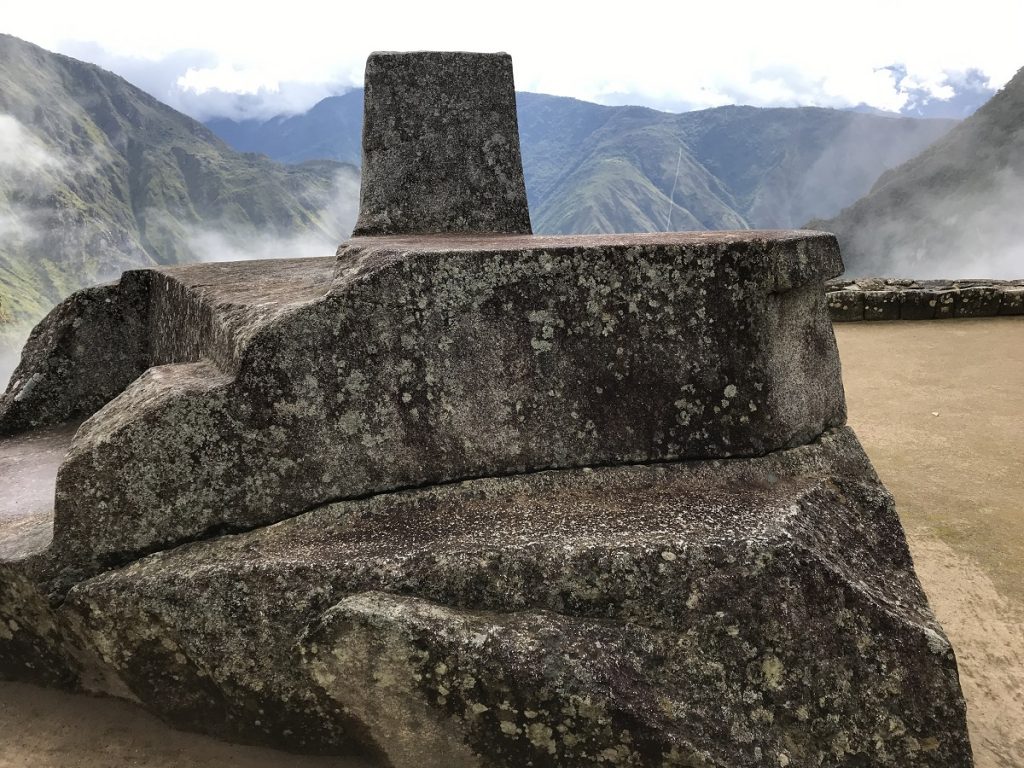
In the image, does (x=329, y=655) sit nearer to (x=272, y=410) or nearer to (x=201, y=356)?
(x=272, y=410)

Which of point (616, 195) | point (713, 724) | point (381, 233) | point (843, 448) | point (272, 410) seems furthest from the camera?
point (616, 195)

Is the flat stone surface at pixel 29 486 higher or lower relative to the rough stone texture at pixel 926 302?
lower

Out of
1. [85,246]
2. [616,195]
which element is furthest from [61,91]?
[616,195]

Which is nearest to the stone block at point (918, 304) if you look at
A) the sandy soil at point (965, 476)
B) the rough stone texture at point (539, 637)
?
the sandy soil at point (965, 476)

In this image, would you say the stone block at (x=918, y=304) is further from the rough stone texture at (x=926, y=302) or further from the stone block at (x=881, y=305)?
the stone block at (x=881, y=305)

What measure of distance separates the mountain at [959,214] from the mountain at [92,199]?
391 feet

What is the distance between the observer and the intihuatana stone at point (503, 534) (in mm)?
2463

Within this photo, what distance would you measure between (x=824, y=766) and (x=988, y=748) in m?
1.08

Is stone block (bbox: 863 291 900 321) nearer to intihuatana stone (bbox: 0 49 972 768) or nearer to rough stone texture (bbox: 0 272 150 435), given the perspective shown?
intihuatana stone (bbox: 0 49 972 768)

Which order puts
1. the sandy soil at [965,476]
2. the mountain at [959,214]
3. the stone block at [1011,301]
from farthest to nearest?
1. the mountain at [959,214]
2. the stone block at [1011,301]
3. the sandy soil at [965,476]

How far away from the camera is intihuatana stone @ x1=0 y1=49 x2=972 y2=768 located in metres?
2.46

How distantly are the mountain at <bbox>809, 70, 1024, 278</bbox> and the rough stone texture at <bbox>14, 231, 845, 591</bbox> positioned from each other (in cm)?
7949

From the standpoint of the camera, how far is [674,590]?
8.39ft

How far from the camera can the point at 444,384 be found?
2.83 m
